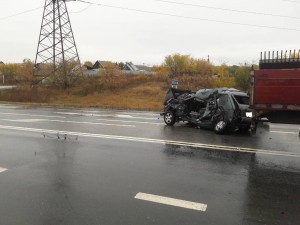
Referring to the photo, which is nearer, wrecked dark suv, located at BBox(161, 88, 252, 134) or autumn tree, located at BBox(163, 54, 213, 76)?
wrecked dark suv, located at BBox(161, 88, 252, 134)

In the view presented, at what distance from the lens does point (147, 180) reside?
5.93 meters

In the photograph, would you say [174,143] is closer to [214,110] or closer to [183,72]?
[214,110]

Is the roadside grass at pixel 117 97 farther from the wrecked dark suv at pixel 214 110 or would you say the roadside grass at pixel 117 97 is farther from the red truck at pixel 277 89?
the red truck at pixel 277 89

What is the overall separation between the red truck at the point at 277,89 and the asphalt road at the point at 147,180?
1055mm

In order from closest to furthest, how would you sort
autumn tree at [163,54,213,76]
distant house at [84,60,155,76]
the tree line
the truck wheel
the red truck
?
the red truck < the truck wheel < the tree line < distant house at [84,60,155,76] < autumn tree at [163,54,213,76]

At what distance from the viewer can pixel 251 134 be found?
11.4 m

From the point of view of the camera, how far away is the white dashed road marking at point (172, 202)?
15.4 ft

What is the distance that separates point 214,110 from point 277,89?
14.7 feet

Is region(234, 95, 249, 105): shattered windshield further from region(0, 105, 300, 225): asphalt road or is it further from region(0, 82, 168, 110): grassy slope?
region(0, 82, 168, 110): grassy slope

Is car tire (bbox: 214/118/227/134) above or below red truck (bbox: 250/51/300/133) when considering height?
below

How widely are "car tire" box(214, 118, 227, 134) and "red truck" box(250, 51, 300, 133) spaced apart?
10.5 ft

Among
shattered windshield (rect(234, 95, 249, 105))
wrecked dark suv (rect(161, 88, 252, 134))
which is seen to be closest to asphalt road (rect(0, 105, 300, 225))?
wrecked dark suv (rect(161, 88, 252, 134))

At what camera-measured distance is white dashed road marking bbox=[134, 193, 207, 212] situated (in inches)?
185

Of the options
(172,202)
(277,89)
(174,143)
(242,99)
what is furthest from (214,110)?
(172,202)
